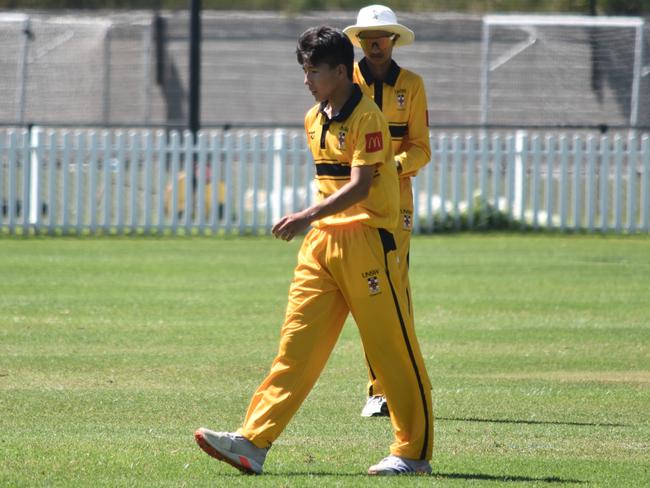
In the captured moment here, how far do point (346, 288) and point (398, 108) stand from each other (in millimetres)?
2162

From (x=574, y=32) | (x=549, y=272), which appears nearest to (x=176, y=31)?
(x=574, y=32)

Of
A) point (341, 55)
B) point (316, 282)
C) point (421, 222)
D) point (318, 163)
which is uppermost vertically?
point (341, 55)

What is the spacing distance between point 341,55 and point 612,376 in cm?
416

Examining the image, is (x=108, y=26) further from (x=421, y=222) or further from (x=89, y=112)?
(x=421, y=222)

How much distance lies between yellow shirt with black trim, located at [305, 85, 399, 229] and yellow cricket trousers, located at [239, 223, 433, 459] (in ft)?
0.21

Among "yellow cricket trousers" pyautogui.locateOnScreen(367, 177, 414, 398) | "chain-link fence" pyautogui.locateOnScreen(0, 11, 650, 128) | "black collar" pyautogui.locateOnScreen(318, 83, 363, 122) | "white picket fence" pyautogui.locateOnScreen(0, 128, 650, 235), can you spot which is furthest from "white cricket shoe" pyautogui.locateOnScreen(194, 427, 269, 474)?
"chain-link fence" pyautogui.locateOnScreen(0, 11, 650, 128)

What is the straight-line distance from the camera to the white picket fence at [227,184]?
64.3ft

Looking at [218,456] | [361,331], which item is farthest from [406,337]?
[218,456]

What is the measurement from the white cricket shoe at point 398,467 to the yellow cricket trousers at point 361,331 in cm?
3

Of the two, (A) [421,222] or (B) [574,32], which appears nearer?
(A) [421,222]

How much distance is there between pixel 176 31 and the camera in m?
33.0

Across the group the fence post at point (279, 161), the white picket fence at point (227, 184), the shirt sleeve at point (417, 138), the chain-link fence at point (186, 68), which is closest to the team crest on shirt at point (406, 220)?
the shirt sleeve at point (417, 138)

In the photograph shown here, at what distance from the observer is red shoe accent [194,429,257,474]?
6.07 meters

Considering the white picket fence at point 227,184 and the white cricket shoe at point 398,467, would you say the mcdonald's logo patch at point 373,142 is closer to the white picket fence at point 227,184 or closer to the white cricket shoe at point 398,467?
the white cricket shoe at point 398,467
